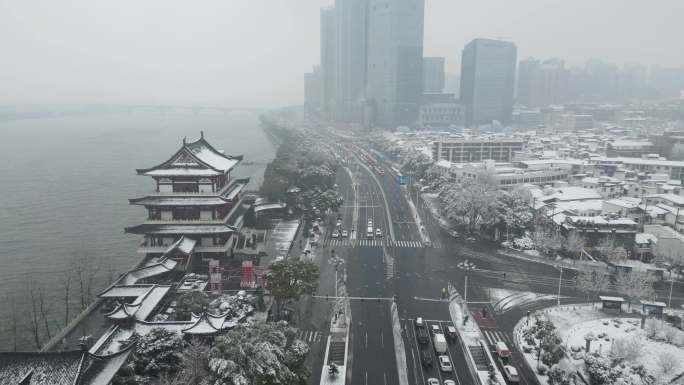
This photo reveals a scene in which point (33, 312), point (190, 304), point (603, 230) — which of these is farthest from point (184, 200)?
point (603, 230)

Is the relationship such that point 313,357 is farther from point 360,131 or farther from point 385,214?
point 360,131

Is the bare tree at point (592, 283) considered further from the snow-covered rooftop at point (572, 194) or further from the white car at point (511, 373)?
the snow-covered rooftop at point (572, 194)

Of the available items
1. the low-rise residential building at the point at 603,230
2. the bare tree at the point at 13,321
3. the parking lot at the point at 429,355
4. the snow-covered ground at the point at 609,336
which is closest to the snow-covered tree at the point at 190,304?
the bare tree at the point at 13,321

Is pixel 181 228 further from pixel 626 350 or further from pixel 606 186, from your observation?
pixel 606 186

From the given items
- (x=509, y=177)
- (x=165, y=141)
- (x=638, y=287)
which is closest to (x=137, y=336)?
(x=638, y=287)

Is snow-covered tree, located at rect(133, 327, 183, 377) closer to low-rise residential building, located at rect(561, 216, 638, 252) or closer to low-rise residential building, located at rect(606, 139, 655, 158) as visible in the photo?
low-rise residential building, located at rect(561, 216, 638, 252)

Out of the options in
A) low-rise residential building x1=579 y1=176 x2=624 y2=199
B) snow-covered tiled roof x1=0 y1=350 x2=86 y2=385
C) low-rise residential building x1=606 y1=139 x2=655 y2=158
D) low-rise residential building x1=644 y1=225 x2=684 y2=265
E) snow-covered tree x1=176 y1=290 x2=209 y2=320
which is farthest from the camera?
low-rise residential building x1=606 y1=139 x2=655 y2=158

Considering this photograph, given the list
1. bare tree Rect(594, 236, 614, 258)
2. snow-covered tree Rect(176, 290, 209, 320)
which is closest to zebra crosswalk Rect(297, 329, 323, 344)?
snow-covered tree Rect(176, 290, 209, 320)
